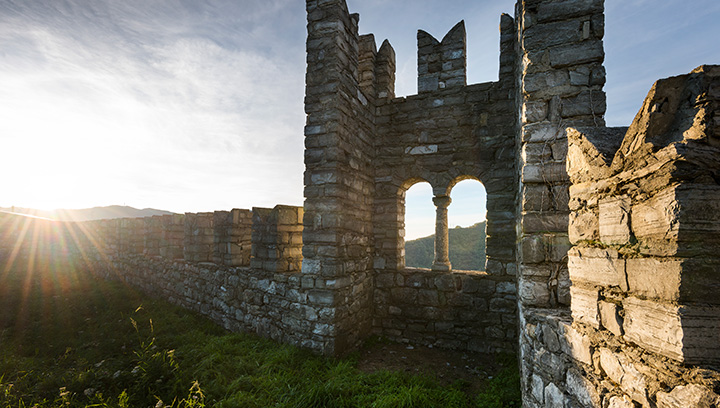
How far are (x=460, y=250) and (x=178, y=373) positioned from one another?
1467 cm

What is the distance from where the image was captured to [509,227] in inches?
201

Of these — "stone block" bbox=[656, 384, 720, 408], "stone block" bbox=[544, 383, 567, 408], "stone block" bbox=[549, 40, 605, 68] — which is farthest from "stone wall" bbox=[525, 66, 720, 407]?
"stone block" bbox=[549, 40, 605, 68]

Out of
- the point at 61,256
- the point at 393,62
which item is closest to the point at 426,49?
the point at 393,62

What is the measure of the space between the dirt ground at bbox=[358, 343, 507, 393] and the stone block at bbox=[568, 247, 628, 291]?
288 cm

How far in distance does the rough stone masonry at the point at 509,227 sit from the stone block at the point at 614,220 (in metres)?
0.01

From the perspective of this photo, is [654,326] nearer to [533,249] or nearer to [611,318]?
[611,318]

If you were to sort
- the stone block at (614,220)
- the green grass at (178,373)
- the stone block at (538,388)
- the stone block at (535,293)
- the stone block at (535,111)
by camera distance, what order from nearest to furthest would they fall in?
1. the stone block at (614,220)
2. the stone block at (538,388)
3. the stone block at (535,293)
4. the stone block at (535,111)
5. the green grass at (178,373)

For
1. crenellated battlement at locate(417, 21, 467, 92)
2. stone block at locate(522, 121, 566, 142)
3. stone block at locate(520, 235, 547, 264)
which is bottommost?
stone block at locate(520, 235, 547, 264)

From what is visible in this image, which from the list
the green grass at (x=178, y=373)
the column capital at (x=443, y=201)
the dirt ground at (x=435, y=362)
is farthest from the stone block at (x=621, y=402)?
the column capital at (x=443, y=201)

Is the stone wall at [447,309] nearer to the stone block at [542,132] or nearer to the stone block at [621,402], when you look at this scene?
the stone block at [542,132]

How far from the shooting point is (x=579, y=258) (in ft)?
6.43

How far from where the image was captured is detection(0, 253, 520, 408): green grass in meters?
3.55

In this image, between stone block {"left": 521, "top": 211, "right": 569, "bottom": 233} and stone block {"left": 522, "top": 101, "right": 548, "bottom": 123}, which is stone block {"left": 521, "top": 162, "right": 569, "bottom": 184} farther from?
stone block {"left": 522, "top": 101, "right": 548, "bottom": 123}

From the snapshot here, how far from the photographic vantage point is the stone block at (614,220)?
1.59m
